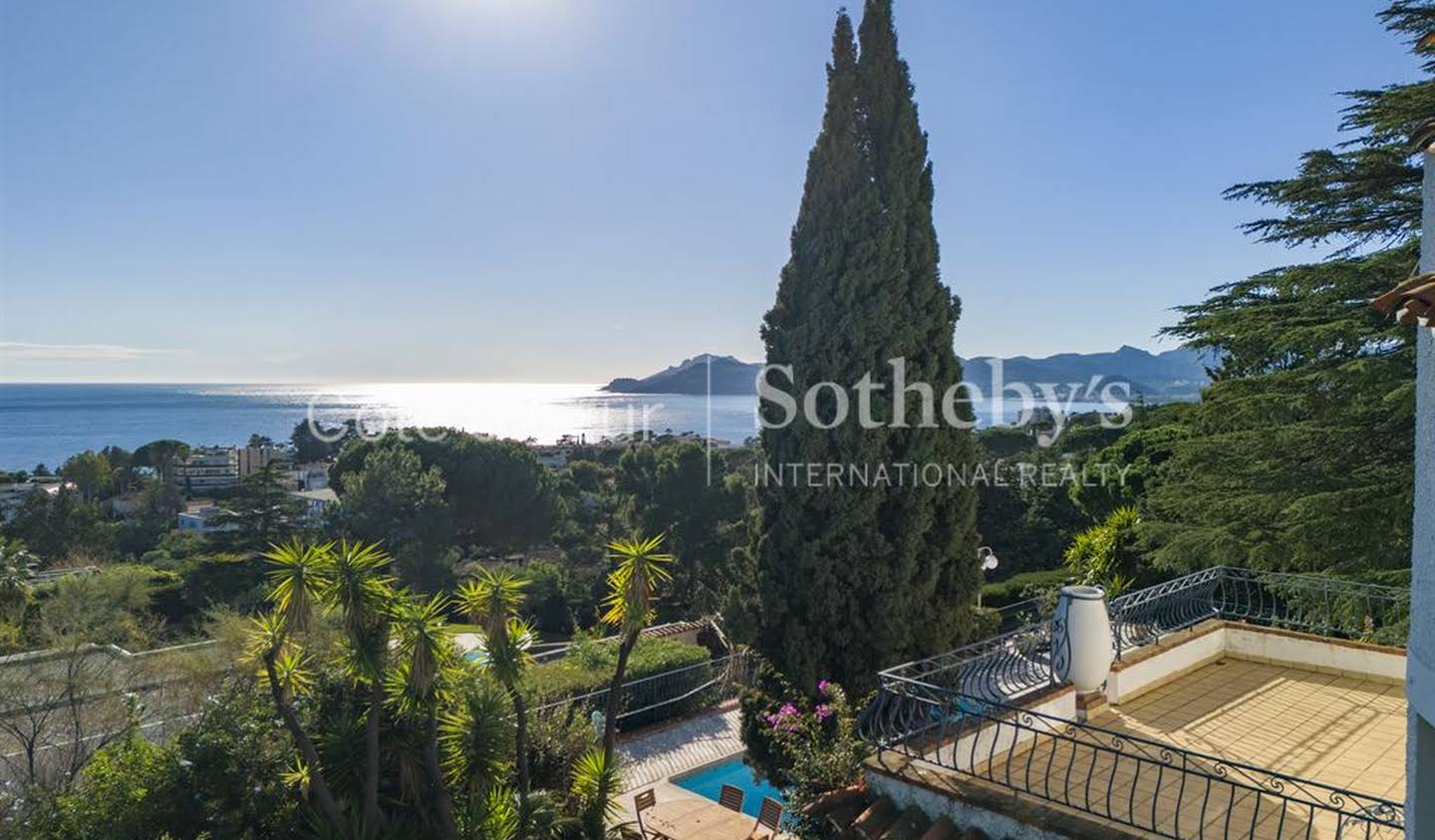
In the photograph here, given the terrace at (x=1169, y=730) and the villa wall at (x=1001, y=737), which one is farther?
the villa wall at (x=1001, y=737)

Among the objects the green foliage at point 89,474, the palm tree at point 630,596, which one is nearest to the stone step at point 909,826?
the palm tree at point 630,596

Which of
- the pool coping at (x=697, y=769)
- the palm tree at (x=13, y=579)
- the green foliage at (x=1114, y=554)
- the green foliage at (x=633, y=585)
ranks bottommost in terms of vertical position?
the pool coping at (x=697, y=769)

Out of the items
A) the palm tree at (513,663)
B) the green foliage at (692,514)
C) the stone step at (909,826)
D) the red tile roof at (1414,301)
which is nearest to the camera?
the red tile roof at (1414,301)

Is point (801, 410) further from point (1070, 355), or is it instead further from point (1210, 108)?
point (1070, 355)

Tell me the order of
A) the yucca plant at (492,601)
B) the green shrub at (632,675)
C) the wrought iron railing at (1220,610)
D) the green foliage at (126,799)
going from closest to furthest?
1. the green foliage at (126,799)
2. the yucca plant at (492,601)
3. the wrought iron railing at (1220,610)
4. the green shrub at (632,675)

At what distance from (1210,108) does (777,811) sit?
979 centimetres

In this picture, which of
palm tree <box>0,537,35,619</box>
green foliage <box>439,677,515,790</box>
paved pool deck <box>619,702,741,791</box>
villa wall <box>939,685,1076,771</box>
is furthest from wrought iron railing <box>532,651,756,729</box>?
palm tree <box>0,537,35,619</box>

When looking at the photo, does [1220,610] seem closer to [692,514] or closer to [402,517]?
[692,514]

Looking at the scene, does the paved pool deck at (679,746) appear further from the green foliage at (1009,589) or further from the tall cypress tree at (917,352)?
the green foliage at (1009,589)

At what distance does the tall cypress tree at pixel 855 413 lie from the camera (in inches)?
311

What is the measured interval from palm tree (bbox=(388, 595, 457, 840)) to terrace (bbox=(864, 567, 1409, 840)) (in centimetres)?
316

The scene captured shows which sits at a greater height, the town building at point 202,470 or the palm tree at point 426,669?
the palm tree at point 426,669

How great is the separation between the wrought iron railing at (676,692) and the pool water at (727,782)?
4.88 feet

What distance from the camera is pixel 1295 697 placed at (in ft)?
19.1
